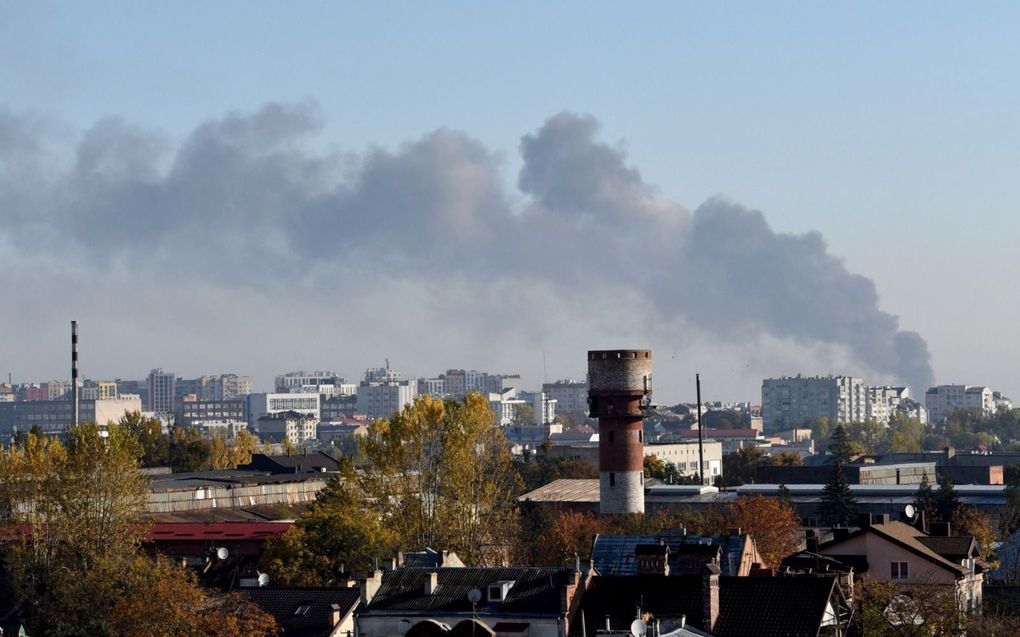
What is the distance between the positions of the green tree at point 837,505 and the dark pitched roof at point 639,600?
49929 millimetres

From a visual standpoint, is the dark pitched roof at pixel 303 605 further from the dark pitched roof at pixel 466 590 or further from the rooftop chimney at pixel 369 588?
the dark pitched roof at pixel 466 590

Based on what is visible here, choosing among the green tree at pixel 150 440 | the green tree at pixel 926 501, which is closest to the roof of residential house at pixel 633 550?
the green tree at pixel 926 501

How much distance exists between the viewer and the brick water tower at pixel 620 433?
8288 centimetres

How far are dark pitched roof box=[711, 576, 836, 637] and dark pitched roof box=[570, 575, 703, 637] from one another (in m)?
0.70

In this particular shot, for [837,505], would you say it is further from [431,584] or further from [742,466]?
[742,466]

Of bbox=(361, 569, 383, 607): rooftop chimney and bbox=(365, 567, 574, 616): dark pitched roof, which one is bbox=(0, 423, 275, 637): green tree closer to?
bbox=(361, 569, 383, 607): rooftop chimney

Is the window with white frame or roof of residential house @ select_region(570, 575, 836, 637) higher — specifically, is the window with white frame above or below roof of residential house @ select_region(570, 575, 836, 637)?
below

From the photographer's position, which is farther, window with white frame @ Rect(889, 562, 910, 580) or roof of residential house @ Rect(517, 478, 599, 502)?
roof of residential house @ Rect(517, 478, 599, 502)

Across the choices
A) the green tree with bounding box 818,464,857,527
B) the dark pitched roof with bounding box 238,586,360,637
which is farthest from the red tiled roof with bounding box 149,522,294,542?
the green tree with bounding box 818,464,857,527

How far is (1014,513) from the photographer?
97.0 metres

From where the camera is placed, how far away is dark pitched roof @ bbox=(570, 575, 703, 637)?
153 ft

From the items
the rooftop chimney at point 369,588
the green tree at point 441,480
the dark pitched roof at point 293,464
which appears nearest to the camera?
the rooftop chimney at point 369,588

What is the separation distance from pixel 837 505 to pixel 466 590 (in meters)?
51.8

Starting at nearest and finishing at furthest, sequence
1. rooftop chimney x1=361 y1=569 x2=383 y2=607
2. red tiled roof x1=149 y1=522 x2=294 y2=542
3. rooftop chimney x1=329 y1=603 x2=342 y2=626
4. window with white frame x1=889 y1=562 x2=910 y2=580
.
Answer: rooftop chimney x1=361 y1=569 x2=383 y2=607 < rooftop chimney x1=329 y1=603 x2=342 y2=626 < window with white frame x1=889 y1=562 x2=910 y2=580 < red tiled roof x1=149 y1=522 x2=294 y2=542
